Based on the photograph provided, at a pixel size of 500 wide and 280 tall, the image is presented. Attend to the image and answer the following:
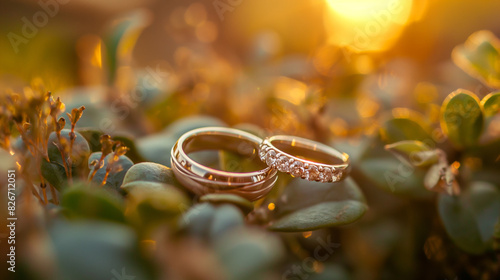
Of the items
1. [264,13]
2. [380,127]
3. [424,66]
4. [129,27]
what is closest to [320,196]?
[380,127]

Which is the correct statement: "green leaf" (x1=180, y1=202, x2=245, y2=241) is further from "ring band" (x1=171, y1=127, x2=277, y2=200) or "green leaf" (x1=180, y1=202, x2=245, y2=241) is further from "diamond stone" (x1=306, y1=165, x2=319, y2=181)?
"diamond stone" (x1=306, y1=165, x2=319, y2=181)

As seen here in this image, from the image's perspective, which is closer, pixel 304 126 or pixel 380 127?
pixel 380 127

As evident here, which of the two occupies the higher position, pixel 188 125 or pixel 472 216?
pixel 188 125

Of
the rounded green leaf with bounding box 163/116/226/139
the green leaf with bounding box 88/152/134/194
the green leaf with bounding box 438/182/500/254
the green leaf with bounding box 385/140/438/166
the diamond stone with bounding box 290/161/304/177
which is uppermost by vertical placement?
the green leaf with bounding box 88/152/134/194

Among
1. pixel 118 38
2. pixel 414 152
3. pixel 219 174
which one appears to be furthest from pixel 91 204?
pixel 118 38

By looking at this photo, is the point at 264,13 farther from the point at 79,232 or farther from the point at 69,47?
the point at 79,232

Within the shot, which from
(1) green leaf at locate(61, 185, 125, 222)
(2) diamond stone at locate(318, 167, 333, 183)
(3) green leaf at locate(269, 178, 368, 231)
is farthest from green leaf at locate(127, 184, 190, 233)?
(2) diamond stone at locate(318, 167, 333, 183)

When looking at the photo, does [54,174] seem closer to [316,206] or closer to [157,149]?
[157,149]
